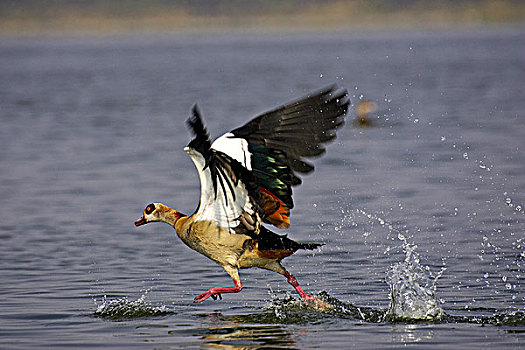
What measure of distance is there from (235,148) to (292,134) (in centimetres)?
59

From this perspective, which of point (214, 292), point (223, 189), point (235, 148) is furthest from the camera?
point (214, 292)

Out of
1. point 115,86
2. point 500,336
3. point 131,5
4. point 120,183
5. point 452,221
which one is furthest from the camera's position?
point 131,5

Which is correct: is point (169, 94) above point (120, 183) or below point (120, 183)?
above

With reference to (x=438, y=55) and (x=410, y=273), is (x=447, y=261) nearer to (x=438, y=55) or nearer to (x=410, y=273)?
(x=410, y=273)

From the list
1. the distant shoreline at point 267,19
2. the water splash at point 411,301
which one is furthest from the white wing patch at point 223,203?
the distant shoreline at point 267,19

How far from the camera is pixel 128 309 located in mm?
9312

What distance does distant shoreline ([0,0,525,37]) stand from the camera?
94000 mm

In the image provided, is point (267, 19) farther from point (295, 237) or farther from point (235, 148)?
point (235, 148)

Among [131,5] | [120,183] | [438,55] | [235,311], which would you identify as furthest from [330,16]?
[235,311]

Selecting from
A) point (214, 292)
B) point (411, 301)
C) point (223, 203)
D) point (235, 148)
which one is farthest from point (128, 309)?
point (411, 301)

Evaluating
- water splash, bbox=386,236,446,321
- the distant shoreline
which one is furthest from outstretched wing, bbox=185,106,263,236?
the distant shoreline

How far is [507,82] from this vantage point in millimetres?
32812

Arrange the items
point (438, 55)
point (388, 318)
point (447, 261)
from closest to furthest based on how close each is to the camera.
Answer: point (388, 318), point (447, 261), point (438, 55)

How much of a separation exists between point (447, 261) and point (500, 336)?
2.60 m
